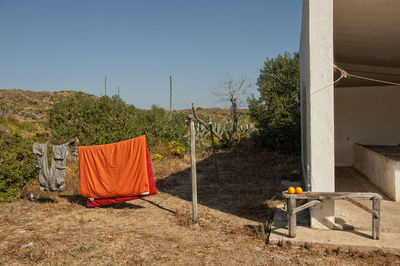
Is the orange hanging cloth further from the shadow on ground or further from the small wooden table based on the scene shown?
the small wooden table

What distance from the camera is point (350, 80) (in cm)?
878

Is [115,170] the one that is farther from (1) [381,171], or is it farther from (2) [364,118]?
(2) [364,118]

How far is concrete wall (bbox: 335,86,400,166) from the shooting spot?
946cm

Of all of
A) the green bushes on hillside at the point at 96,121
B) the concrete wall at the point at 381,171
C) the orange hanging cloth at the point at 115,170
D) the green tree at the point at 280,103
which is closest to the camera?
the concrete wall at the point at 381,171

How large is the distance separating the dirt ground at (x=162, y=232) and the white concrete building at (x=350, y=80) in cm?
91

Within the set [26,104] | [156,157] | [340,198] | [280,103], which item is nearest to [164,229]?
[340,198]

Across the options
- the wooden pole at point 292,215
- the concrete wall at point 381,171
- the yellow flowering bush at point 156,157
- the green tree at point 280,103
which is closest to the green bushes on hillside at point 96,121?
the yellow flowering bush at point 156,157

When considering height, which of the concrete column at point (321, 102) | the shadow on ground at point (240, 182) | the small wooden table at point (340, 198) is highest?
the concrete column at point (321, 102)

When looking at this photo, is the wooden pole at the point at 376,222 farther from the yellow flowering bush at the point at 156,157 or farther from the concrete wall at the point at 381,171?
the yellow flowering bush at the point at 156,157

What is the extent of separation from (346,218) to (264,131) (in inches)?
349

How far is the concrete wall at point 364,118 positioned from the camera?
9.46 metres

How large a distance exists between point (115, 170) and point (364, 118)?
7.46 m

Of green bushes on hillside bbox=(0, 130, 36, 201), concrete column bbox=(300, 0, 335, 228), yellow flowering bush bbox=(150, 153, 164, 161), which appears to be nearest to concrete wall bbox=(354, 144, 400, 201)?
concrete column bbox=(300, 0, 335, 228)

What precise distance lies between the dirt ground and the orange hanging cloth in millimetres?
457
